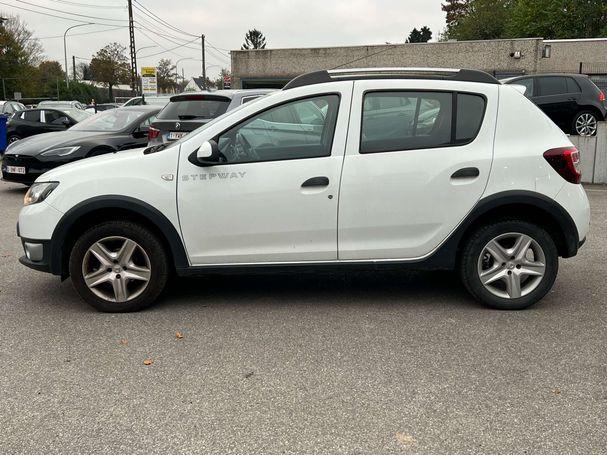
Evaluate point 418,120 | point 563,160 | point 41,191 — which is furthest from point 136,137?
point 563,160

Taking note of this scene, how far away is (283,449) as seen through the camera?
272cm

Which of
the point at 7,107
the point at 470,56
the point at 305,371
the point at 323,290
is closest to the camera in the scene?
the point at 305,371

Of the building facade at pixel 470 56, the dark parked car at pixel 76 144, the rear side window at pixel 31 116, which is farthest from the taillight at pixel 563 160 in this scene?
the building facade at pixel 470 56

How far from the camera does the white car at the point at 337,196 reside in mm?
4309

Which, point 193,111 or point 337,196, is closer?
point 337,196

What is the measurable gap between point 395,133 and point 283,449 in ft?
8.21

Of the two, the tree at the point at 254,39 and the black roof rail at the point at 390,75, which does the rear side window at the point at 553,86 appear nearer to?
the black roof rail at the point at 390,75

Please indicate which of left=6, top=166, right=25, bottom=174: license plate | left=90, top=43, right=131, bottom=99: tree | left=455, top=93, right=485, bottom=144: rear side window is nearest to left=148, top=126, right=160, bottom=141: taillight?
left=6, top=166, right=25, bottom=174: license plate

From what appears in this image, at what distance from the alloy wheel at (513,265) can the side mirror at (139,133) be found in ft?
24.8

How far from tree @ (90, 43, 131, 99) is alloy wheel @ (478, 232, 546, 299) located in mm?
80966

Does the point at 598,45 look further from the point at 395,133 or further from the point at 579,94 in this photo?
the point at 395,133

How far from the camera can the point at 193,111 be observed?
8961 millimetres

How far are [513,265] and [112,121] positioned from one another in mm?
8429

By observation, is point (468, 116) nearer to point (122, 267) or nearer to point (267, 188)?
point (267, 188)
